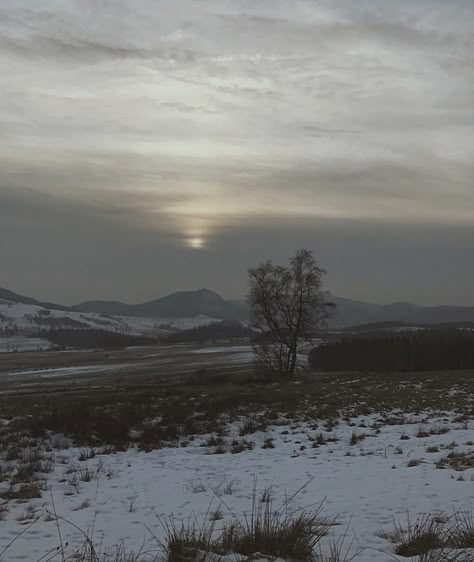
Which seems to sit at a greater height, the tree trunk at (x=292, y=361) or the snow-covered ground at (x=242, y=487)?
the snow-covered ground at (x=242, y=487)

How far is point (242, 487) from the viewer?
854cm

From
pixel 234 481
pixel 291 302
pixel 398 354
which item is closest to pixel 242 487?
pixel 234 481

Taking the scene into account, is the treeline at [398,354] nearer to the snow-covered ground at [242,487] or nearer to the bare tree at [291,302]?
the bare tree at [291,302]

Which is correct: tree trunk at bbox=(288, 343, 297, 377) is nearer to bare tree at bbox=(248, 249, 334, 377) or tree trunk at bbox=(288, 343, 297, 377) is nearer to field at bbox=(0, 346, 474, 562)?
bare tree at bbox=(248, 249, 334, 377)

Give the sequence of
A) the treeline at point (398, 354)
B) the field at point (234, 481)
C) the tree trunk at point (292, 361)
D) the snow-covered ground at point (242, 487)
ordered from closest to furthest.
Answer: the field at point (234, 481), the snow-covered ground at point (242, 487), the tree trunk at point (292, 361), the treeline at point (398, 354)

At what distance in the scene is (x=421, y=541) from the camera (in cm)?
491

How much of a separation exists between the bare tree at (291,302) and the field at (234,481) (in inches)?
995

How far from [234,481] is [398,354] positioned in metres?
85.5

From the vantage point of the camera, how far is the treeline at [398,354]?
3226 inches

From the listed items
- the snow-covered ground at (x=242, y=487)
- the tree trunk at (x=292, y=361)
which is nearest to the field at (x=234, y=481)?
the snow-covered ground at (x=242, y=487)

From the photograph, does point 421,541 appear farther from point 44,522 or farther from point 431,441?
point 431,441

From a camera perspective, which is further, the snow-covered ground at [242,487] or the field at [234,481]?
the snow-covered ground at [242,487]

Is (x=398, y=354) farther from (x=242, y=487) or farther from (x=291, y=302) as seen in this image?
(x=242, y=487)

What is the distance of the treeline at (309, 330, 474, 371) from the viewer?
8194cm
